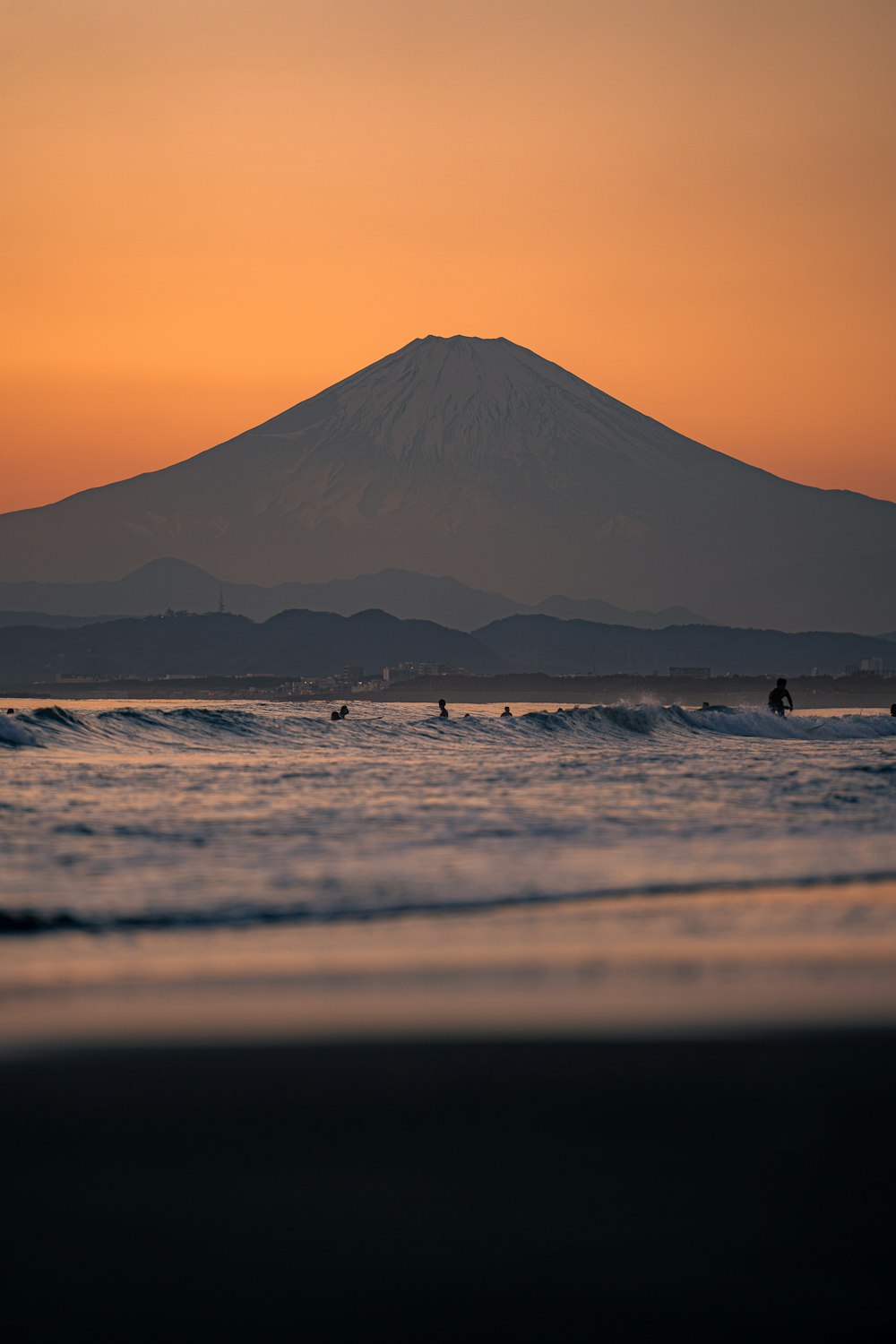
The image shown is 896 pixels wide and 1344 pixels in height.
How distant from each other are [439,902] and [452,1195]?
17.2ft

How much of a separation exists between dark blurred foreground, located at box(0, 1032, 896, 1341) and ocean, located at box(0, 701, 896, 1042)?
29.3 inches

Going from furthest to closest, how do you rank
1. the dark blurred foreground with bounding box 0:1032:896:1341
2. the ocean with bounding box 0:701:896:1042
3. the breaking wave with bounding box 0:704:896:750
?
the breaking wave with bounding box 0:704:896:750 < the ocean with bounding box 0:701:896:1042 < the dark blurred foreground with bounding box 0:1032:896:1341

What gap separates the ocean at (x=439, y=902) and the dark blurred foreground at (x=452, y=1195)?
0.74m

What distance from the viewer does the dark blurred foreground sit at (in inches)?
127

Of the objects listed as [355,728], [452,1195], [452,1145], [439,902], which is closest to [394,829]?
[439,902]

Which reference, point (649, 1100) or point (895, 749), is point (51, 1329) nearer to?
point (649, 1100)

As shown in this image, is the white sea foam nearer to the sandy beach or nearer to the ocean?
the ocean

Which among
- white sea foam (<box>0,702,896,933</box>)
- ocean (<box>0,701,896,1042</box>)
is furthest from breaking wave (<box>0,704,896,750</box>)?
ocean (<box>0,701,896,1042</box>)

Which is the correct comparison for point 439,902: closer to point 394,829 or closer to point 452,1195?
point 394,829

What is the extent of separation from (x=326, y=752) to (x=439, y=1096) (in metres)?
22.6

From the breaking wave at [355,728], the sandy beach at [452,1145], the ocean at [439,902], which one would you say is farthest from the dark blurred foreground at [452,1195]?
the breaking wave at [355,728]

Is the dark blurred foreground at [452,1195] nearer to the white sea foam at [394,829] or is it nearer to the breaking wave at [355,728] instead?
the white sea foam at [394,829]

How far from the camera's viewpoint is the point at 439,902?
357 inches

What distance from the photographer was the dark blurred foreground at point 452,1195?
323cm
